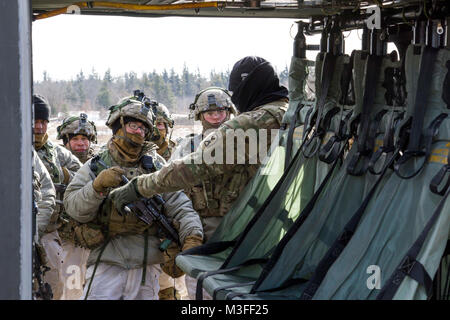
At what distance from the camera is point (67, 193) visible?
474 centimetres

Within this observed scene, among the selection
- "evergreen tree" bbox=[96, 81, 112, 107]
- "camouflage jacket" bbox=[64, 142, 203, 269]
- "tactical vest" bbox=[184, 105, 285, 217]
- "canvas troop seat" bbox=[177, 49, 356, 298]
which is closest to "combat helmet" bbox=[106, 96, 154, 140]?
"camouflage jacket" bbox=[64, 142, 203, 269]

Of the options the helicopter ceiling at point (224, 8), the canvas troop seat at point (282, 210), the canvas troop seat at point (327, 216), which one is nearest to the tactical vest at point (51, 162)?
the helicopter ceiling at point (224, 8)

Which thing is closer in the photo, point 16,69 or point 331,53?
point 16,69

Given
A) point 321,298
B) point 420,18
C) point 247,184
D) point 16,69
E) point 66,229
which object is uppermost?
point 420,18

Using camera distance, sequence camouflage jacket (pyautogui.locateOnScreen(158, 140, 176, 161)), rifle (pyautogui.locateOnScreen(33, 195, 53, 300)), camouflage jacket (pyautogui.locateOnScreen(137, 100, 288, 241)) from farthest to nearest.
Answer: camouflage jacket (pyautogui.locateOnScreen(158, 140, 176, 161))
camouflage jacket (pyautogui.locateOnScreen(137, 100, 288, 241))
rifle (pyautogui.locateOnScreen(33, 195, 53, 300))

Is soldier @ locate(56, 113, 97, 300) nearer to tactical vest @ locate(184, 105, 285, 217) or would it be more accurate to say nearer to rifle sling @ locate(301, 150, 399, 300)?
tactical vest @ locate(184, 105, 285, 217)

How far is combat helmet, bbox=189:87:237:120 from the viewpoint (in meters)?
5.16

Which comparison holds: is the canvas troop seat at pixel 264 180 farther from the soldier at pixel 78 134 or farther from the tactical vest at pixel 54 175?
the soldier at pixel 78 134

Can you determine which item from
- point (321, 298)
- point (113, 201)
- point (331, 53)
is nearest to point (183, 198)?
point (113, 201)

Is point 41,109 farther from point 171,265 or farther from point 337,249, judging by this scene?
point 337,249

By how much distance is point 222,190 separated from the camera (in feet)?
15.6

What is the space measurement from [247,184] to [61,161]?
2.84 meters

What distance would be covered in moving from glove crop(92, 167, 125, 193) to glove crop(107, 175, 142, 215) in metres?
0.06

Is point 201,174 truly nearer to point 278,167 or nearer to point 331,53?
point 278,167
